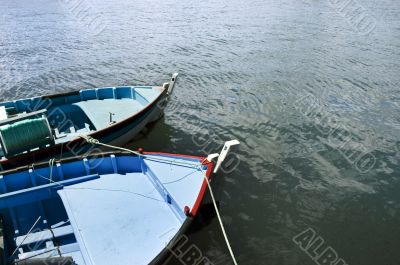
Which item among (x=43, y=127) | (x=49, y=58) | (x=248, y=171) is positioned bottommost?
(x=248, y=171)

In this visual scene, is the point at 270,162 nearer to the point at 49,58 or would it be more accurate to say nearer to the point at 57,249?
the point at 57,249

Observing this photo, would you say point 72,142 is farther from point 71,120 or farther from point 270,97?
point 270,97

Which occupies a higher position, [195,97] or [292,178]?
[195,97]

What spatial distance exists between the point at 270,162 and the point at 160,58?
17844mm

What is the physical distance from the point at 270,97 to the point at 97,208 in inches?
565

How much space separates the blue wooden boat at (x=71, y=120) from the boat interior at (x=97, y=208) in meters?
1.69

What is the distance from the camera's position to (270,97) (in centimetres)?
2095

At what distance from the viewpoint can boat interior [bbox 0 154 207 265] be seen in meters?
8.38

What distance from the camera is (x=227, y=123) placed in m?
18.1

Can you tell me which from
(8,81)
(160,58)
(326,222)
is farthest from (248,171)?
(8,81)

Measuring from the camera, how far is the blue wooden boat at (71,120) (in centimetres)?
1126

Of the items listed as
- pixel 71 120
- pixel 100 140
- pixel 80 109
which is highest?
pixel 80 109

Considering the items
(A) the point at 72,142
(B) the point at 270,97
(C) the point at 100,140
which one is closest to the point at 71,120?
(C) the point at 100,140

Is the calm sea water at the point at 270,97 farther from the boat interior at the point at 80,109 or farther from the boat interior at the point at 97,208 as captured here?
the boat interior at the point at 97,208
